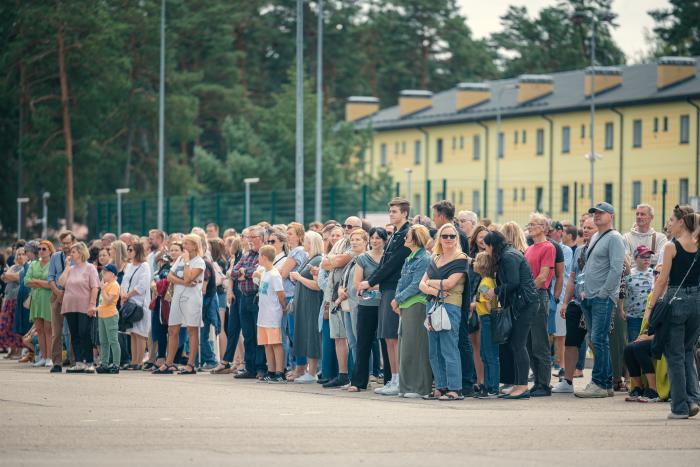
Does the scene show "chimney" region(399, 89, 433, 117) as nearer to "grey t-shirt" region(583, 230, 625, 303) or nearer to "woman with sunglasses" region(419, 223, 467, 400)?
"grey t-shirt" region(583, 230, 625, 303)

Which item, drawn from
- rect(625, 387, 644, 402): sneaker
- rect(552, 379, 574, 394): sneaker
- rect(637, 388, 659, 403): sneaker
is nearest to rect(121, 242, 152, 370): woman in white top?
rect(552, 379, 574, 394): sneaker

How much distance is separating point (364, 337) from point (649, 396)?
11.7 feet

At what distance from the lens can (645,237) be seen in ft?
61.3

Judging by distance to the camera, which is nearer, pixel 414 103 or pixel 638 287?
pixel 638 287

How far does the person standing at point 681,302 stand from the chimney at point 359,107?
259ft

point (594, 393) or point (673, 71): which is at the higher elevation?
→ point (673, 71)

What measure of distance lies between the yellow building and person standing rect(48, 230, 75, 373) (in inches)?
1447

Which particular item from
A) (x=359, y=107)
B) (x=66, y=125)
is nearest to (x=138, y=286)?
(x=66, y=125)

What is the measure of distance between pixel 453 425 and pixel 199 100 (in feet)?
203

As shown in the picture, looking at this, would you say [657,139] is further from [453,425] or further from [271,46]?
[453,425]

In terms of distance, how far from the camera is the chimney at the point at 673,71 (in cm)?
7362

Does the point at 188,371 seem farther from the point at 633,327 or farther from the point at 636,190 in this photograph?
the point at 636,190

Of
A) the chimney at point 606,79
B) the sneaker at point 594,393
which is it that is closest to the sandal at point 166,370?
the sneaker at point 594,393

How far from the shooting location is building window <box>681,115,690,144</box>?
70.4 metres
